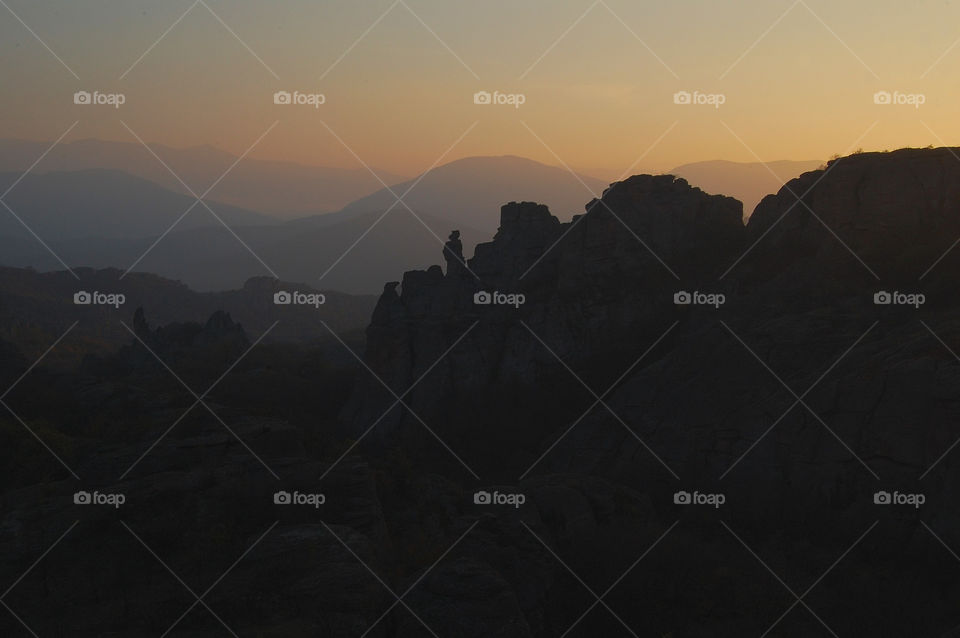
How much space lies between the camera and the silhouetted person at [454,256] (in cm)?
6216

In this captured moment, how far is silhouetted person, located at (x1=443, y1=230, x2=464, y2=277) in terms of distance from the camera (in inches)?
2447

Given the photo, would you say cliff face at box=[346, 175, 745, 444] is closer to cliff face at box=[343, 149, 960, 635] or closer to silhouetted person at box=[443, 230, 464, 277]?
cliff face at box=[343, 149, 960, 635]

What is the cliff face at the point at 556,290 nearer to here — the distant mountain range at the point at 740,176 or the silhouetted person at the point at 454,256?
the silhouetted person at the point at 454,256

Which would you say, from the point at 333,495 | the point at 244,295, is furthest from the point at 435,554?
the point at 244,295

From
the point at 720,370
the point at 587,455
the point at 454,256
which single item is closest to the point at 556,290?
the point at 454,256

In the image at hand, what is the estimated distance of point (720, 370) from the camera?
37.5 m

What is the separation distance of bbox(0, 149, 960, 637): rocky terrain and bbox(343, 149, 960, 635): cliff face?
0.14 m

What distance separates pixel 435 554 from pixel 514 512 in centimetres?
418

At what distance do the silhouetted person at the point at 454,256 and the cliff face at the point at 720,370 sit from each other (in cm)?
34

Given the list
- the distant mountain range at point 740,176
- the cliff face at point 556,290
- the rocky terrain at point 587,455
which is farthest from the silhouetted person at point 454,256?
the distant mountain range at point 740,176

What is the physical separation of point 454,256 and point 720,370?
97.2 feet

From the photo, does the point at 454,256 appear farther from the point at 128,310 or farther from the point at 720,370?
the point at 128,310

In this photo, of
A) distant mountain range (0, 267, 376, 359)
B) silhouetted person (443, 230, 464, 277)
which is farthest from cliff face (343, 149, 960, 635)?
distant mountain range (0, 267, 376, 359)

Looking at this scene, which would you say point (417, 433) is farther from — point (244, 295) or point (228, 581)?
point (244, 295)
